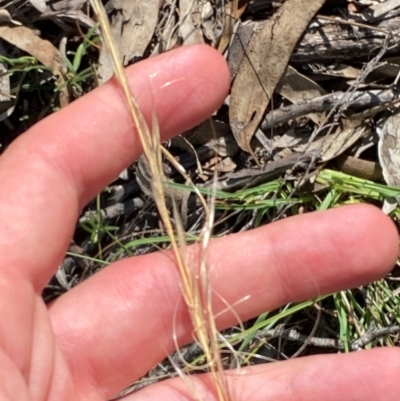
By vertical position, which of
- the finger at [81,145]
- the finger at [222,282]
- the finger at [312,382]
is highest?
the finger at [81,145]

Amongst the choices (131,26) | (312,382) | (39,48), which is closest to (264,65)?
(131,26)

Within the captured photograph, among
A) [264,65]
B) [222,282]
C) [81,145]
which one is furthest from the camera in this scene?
[264,65]

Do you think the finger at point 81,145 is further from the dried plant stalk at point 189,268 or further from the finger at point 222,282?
the finger at point 222,282

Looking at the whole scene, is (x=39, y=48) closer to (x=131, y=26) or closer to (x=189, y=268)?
(x=131, y=26)

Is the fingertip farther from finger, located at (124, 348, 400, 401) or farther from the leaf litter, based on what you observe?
the leaf litter

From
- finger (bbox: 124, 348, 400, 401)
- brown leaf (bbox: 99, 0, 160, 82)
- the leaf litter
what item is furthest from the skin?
brown leaf (bbox: 99, 0, 160, 82)

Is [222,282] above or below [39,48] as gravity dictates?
below

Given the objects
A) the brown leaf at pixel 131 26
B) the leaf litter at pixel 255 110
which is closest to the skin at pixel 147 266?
the leaf litter at pixel 255 110
